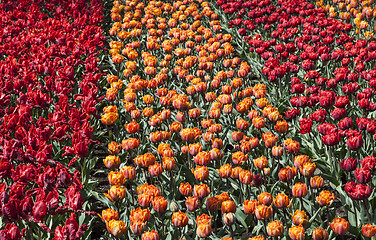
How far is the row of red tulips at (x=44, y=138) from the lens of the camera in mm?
2461

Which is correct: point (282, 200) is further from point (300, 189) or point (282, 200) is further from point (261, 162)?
point (261, 162)

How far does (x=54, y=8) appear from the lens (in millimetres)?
9133

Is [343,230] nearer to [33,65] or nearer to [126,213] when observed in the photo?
[126,213]

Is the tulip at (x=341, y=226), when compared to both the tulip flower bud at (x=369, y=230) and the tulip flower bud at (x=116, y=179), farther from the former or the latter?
the tulip flower bud at (x=116, y=179)

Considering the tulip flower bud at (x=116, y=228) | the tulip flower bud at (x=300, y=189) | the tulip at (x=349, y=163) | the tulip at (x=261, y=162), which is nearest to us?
the tulip flower bud at (x=116, y=228)

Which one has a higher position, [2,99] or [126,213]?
[2,99]

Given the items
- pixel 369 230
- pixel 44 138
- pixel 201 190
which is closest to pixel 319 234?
pixel 369 230

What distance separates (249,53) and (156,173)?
4.05 m

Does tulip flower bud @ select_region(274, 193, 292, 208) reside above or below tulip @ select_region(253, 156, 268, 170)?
above

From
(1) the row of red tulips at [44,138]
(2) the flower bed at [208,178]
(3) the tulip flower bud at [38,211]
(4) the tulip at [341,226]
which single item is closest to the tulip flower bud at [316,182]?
(2) the flower bed at [208,178]

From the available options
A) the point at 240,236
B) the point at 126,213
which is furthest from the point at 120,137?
A: the point at 240,236

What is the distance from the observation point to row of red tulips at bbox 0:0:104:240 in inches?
96.9

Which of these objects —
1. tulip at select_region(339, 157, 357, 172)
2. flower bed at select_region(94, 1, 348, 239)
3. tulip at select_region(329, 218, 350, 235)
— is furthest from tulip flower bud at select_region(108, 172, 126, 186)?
tulip at select_region(339, 157, 357, 172)

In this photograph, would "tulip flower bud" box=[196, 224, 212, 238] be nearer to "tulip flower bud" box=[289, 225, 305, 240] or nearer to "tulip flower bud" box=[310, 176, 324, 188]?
"tulip flower bud" box=[289, 225, 305, 240]
